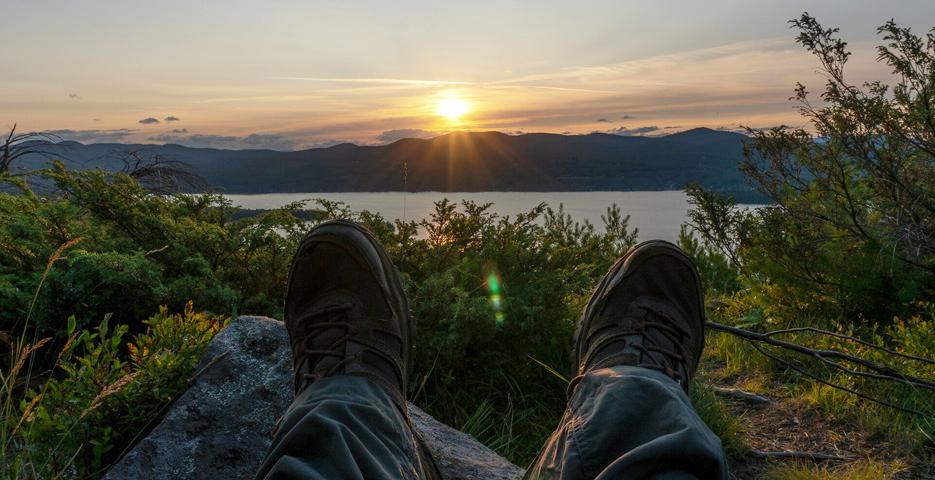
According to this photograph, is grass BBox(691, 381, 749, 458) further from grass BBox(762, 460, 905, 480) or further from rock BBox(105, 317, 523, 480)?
rock BBox(105, 317, 523, 480)

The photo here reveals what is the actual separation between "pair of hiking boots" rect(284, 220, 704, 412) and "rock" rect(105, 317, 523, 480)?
0.65 feet

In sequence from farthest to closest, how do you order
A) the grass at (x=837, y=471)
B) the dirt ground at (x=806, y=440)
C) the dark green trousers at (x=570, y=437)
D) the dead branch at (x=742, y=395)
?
the dead branch at (x=742, y=395) < the dirt ground at (x=806, y=440) < the grass at (x=837, y=471) < the dark green trousers at (x=570, y=437)

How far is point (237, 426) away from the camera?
2.22 m

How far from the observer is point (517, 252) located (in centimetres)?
380

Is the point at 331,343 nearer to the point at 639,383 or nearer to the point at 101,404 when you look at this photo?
the point at 101,404

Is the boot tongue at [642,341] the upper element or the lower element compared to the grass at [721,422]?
upper

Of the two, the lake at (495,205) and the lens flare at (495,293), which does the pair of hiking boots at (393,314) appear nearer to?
the lens flare at (495,293)

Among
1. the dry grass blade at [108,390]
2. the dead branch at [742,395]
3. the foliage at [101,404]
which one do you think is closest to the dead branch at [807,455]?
the dead branch at [742,395]

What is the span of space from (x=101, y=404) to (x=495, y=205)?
2702mm

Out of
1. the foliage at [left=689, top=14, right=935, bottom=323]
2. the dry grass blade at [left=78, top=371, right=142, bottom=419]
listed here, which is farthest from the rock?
the foliage at [left=689, top=14, right=935, bottom=323]

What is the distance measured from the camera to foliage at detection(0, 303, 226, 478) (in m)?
1.98

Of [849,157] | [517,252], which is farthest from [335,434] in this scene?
[849,157]

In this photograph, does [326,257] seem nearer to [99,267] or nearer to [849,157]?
[99,267]

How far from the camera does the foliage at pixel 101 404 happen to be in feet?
6.50
